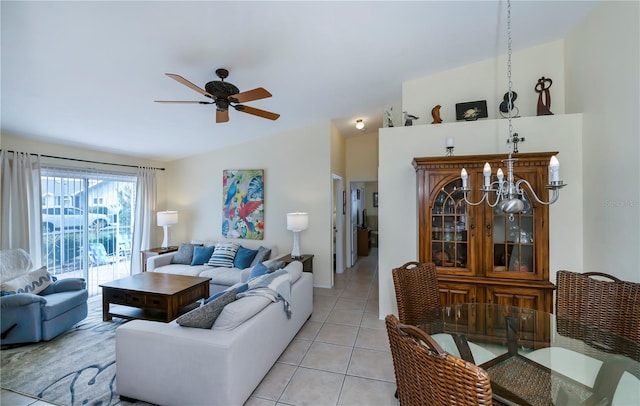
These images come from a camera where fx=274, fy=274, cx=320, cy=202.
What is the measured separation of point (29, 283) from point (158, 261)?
5.18 feet

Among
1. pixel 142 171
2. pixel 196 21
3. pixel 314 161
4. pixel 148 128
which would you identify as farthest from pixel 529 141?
pixel 142 171

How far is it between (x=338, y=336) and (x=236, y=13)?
3183 millimetres

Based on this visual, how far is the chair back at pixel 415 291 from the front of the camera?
84.5 inches

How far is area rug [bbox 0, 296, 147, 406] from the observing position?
208cm

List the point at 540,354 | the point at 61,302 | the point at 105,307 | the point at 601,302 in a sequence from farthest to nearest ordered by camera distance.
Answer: the point at 105,307 → the point at 61,302 → the point at 601,302 → the point at 540,354

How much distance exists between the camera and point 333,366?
2.47 metres

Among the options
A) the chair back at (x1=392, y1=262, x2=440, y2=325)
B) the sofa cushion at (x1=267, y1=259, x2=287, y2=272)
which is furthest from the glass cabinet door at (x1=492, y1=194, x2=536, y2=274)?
the sofa cushion at (x1=267, y1=259, x2=287, y2=272)

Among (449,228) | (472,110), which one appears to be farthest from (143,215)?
(472,110)

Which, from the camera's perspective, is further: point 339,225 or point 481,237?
point 339,225

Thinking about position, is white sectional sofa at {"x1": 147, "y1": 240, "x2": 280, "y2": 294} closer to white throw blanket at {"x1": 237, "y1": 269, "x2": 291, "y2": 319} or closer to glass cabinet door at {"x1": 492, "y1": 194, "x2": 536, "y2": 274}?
white throw blanket at {"x1": 237, "y1": 269, "x2": 291, "y2": 319}

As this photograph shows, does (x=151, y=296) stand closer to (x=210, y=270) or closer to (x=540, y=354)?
(x=210, y=270)

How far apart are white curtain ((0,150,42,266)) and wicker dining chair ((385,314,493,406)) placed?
15.1 ft

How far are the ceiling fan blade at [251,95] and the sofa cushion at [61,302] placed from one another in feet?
9.38

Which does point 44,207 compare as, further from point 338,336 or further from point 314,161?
point 338,336
